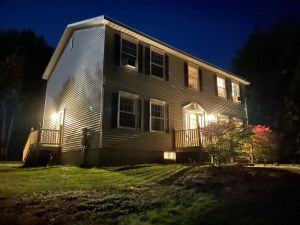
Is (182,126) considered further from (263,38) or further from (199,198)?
(263,38)

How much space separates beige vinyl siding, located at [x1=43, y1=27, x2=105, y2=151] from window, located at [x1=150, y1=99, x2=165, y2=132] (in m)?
3.24

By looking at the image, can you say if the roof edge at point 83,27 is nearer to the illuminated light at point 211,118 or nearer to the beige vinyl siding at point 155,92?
the beige vinyl siding at point 155,92

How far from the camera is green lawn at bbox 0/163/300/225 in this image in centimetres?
590

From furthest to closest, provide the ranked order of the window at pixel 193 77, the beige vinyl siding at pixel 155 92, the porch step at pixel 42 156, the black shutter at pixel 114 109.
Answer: the window at pixel 193 77 < the porch step at pixel 42 156 < the beige vinyl siding at pixel 155 92 < the black shutter at pixel 114 109

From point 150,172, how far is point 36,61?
83.8 ft

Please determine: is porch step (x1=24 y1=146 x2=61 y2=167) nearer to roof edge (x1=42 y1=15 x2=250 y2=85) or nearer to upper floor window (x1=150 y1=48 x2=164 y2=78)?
upper floor window (x1=150 y1=48 x2=164 y2=78)

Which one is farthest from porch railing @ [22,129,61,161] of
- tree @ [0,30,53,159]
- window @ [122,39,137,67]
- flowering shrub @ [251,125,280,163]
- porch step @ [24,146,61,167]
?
tree @ [0,30,53,159]

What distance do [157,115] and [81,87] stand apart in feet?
15.0

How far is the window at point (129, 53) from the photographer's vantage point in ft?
48.6

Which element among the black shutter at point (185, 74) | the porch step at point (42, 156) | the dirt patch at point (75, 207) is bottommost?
the dirt patch at point (75, 207)

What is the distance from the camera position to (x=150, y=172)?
1110 cm

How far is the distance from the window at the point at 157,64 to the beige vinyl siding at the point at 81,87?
339 centimetres

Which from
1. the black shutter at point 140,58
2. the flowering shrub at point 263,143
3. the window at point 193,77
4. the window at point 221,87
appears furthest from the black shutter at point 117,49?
the window at point 221,87

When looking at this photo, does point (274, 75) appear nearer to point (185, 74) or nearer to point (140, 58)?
point (185, 74)
